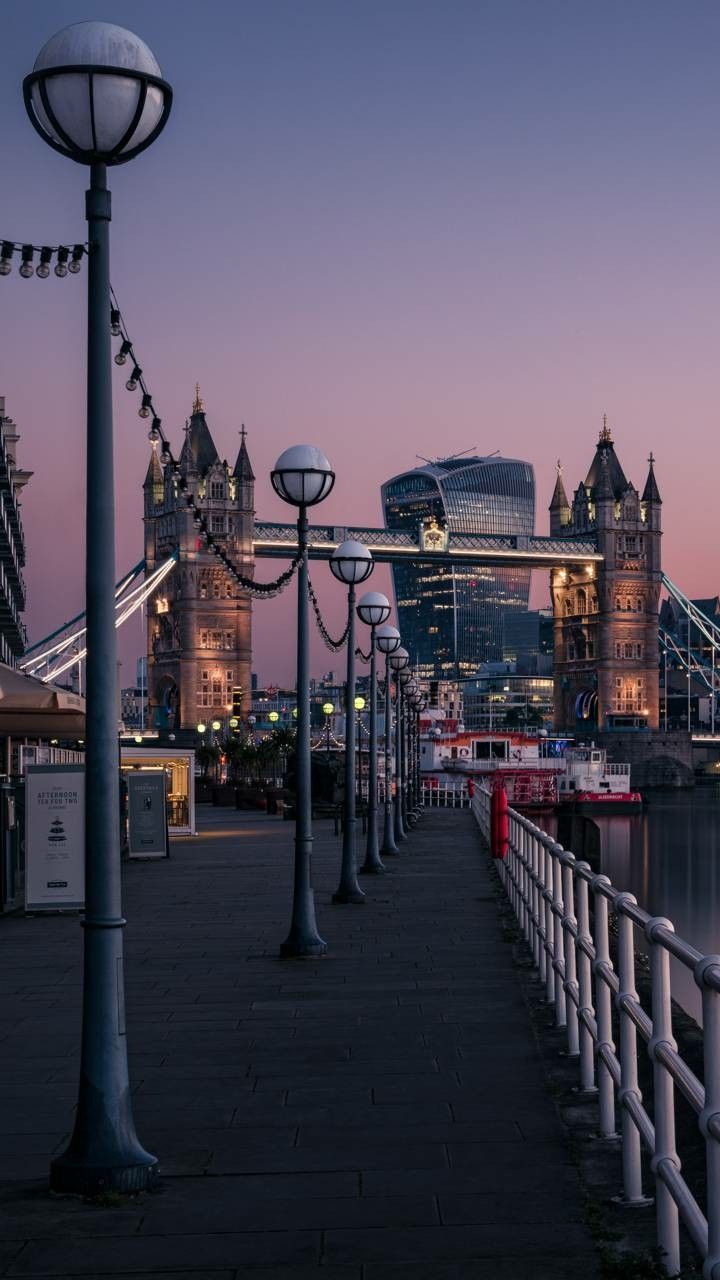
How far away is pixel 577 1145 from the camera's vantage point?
22.7 feet

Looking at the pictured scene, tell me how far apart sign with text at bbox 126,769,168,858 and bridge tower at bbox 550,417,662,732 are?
120 m

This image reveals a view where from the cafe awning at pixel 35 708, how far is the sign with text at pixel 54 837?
2.35 ft

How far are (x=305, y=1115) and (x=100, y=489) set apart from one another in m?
3.12

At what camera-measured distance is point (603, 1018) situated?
7.17m

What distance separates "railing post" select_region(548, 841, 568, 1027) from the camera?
32.2ft

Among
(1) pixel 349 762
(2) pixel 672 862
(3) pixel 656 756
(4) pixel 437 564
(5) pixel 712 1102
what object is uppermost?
(4) pixel 437 564

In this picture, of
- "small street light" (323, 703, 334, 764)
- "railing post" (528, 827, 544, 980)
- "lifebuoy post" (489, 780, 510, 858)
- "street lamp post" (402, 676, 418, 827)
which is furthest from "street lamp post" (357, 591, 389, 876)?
"small street light" (323, 703, 334, 764)

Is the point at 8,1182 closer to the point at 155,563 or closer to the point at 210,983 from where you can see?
the point at 210,983

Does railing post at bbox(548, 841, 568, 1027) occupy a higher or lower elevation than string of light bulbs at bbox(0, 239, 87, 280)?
lower

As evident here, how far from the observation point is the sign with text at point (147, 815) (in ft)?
87.7

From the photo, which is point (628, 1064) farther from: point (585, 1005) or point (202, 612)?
point (202, 612)

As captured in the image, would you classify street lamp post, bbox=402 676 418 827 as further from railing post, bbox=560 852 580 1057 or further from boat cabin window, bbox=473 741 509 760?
boat cabin window, bbox=473 741 509 760

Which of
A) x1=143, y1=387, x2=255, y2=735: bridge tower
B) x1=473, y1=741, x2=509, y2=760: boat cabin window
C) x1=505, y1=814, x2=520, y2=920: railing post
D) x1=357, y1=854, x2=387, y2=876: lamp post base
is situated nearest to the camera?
x1=505, y1=814, x2=520, y2=920: railing post

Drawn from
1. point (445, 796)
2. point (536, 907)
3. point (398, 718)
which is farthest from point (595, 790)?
point (536, 907)
